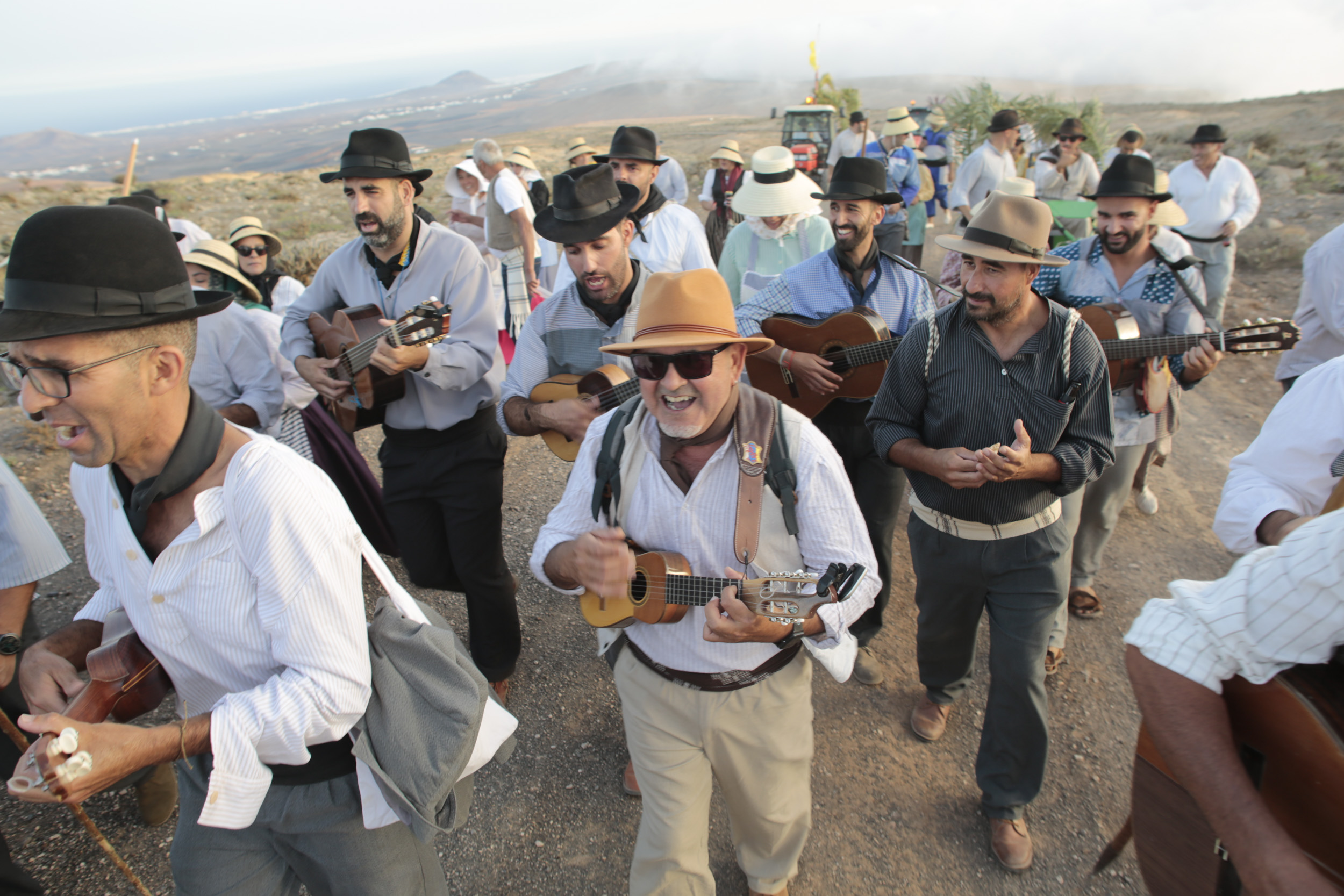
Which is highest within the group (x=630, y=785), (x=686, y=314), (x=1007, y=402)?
(x=686, y=314)

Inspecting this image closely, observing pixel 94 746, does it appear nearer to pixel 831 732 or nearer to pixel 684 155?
pixel 831 732

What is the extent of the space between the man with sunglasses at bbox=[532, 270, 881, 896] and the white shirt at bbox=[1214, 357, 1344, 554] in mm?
1071

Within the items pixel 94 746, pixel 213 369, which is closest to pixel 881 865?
pixel 94 746

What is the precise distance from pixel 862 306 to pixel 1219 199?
19.8 feet

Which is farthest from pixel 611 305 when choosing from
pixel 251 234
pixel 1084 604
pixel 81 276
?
pixel 251 234

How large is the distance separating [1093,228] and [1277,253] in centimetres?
444

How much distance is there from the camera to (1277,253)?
1120 centimetres

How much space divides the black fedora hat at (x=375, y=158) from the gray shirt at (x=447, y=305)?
0.32 m

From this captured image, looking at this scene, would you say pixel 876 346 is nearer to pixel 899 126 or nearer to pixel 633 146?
pixel 633 146

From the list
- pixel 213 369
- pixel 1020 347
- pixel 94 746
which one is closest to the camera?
pixel 94 746

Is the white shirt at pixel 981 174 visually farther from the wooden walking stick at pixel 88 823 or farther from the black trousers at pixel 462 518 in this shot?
the wooden walking stick at pixel 88 823

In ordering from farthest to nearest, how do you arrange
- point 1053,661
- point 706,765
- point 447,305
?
1. point 1053,661
2. point 447,305
3. point 706,765

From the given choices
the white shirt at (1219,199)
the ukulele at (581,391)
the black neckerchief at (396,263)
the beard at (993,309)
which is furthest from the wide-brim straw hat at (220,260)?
the white shirt at (1219,199)

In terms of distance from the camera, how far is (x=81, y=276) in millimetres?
1675
